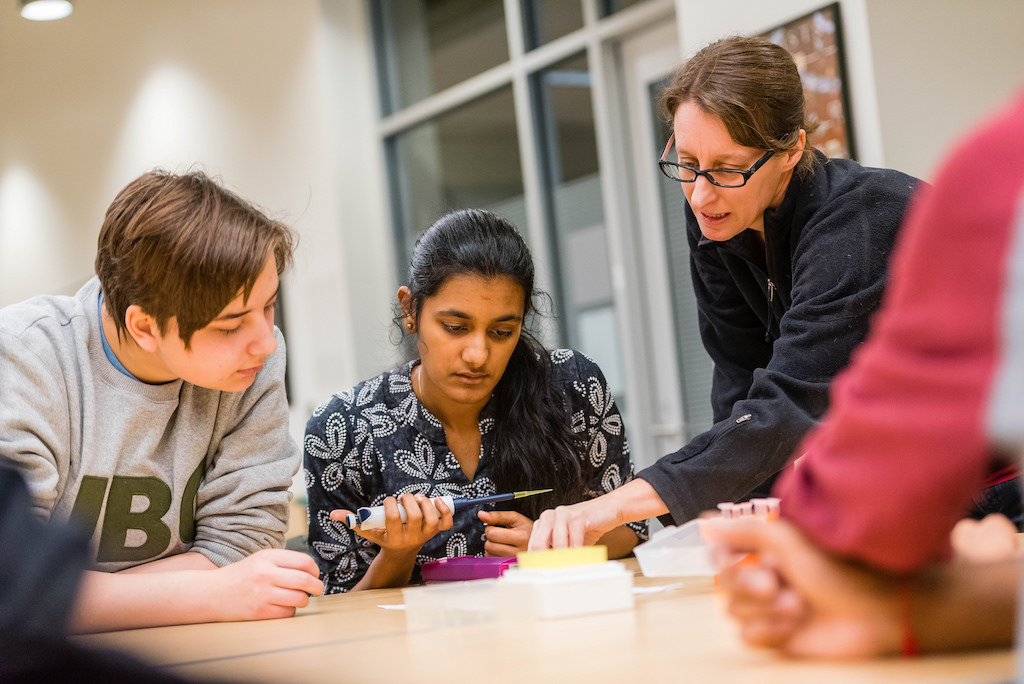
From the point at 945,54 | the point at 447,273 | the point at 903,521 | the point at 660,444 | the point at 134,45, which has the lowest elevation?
the point at 660,444

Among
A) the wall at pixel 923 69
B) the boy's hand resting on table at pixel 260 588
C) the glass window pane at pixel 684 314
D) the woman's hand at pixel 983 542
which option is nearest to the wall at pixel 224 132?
the glass window pane at pixel 684 314

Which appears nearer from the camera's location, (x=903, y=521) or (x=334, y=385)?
(x=903, y=521)

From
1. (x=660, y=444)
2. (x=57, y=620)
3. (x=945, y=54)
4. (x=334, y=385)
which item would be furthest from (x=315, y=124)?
(x=57, y=620)

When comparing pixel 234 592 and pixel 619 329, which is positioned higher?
pixel 619 329

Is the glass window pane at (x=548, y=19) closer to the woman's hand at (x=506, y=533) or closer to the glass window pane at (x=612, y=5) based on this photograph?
the glass window pane at (x=612, y=5)

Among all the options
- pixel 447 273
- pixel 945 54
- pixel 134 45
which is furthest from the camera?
pixel 134 45

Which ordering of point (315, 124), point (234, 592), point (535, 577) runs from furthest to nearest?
point (315, 124) → point (234, 592) → point (535, 577)

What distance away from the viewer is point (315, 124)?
4.75m

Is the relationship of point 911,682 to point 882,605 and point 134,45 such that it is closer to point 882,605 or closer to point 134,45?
point 882,605

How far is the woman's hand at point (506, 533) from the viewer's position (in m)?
1.57

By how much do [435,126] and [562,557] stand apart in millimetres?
3934

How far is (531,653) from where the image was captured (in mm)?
772

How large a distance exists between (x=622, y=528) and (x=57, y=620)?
1.30 meters

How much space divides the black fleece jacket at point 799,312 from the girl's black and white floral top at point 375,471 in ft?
1.54
